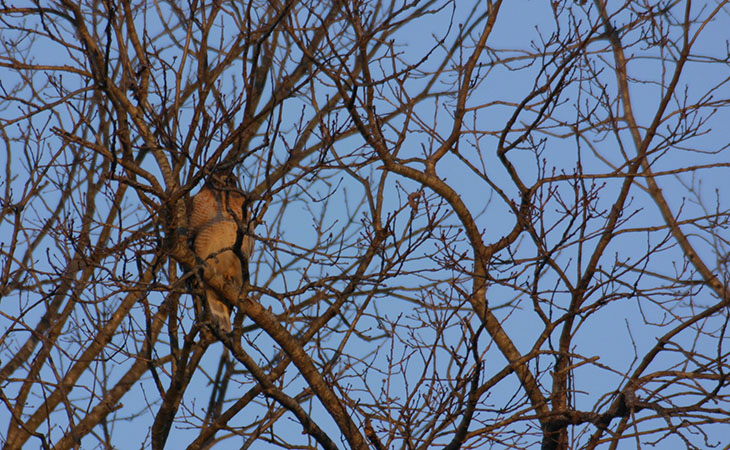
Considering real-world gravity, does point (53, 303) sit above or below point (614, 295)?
above

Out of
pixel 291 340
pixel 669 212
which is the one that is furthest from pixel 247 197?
pixel 669 212

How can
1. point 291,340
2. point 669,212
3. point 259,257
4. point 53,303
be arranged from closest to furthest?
point 291,340 → point 669,212 → point 53,303 → point 259,257

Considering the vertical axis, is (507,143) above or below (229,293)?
above

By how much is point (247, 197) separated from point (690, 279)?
2.83 metres

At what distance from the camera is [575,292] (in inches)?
165

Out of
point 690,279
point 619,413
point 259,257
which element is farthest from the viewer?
point 259,257

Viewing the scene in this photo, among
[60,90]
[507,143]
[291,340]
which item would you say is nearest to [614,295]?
[507,143]

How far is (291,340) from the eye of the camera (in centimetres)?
405

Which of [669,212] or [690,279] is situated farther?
[669,212]

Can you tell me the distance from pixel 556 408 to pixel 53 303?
440cm

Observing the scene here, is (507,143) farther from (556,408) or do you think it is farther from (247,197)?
(247,197)

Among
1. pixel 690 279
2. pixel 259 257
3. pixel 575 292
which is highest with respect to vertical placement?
pixel 259 257

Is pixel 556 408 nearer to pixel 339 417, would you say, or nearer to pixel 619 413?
pixel 619 413

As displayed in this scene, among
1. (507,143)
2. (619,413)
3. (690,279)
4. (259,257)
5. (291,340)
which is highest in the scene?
(259,257)
